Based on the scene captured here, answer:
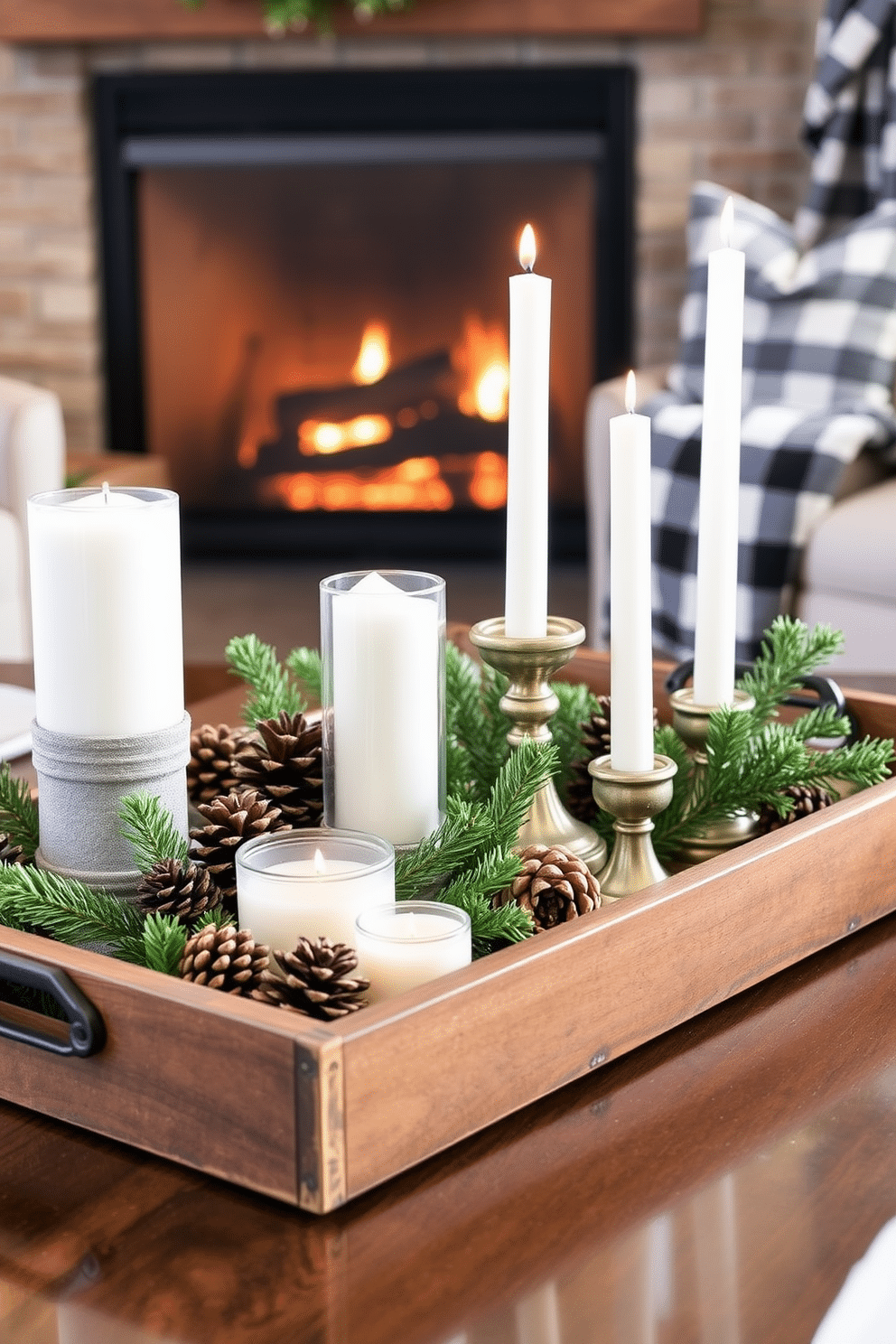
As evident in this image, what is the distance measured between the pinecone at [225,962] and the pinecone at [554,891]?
126 mm

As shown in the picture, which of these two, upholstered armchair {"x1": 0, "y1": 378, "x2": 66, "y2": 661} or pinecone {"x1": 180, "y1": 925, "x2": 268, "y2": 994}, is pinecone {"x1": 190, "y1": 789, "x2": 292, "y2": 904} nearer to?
pinecone {"x1": 180, "y1": 925, "x2": 268, "y2": 994}

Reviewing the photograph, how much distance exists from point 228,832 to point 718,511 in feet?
0.98

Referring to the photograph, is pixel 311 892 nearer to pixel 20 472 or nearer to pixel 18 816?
pixel 18 816

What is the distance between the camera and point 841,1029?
0.74 meters

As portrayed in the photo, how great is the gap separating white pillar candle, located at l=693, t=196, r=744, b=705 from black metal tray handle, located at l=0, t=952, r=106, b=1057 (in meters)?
0.36

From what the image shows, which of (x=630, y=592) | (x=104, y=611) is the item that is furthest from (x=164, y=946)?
(x=630, y=592)

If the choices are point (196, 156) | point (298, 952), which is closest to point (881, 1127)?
point (298, 952)

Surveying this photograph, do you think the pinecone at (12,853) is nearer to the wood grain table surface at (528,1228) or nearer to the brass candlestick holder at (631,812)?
the wood grain table surface at (528,1228)

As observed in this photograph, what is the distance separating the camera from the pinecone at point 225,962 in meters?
0.65

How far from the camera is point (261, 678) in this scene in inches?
37.0

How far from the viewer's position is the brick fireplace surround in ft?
10.5

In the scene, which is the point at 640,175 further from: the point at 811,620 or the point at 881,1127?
the point at 881,1127

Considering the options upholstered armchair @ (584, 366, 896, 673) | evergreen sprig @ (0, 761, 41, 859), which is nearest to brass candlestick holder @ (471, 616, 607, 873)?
evergreen sprig @ (0, 761, 41, 859)

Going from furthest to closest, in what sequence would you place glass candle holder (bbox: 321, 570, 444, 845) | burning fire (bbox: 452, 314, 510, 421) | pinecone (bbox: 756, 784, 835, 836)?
burning fire (bbox: 452, 314, 510, 421)
pinecone (bbox: 756, 784, 835, 836)
glass candle holder (bbox: 321, 570, 444, 845)
